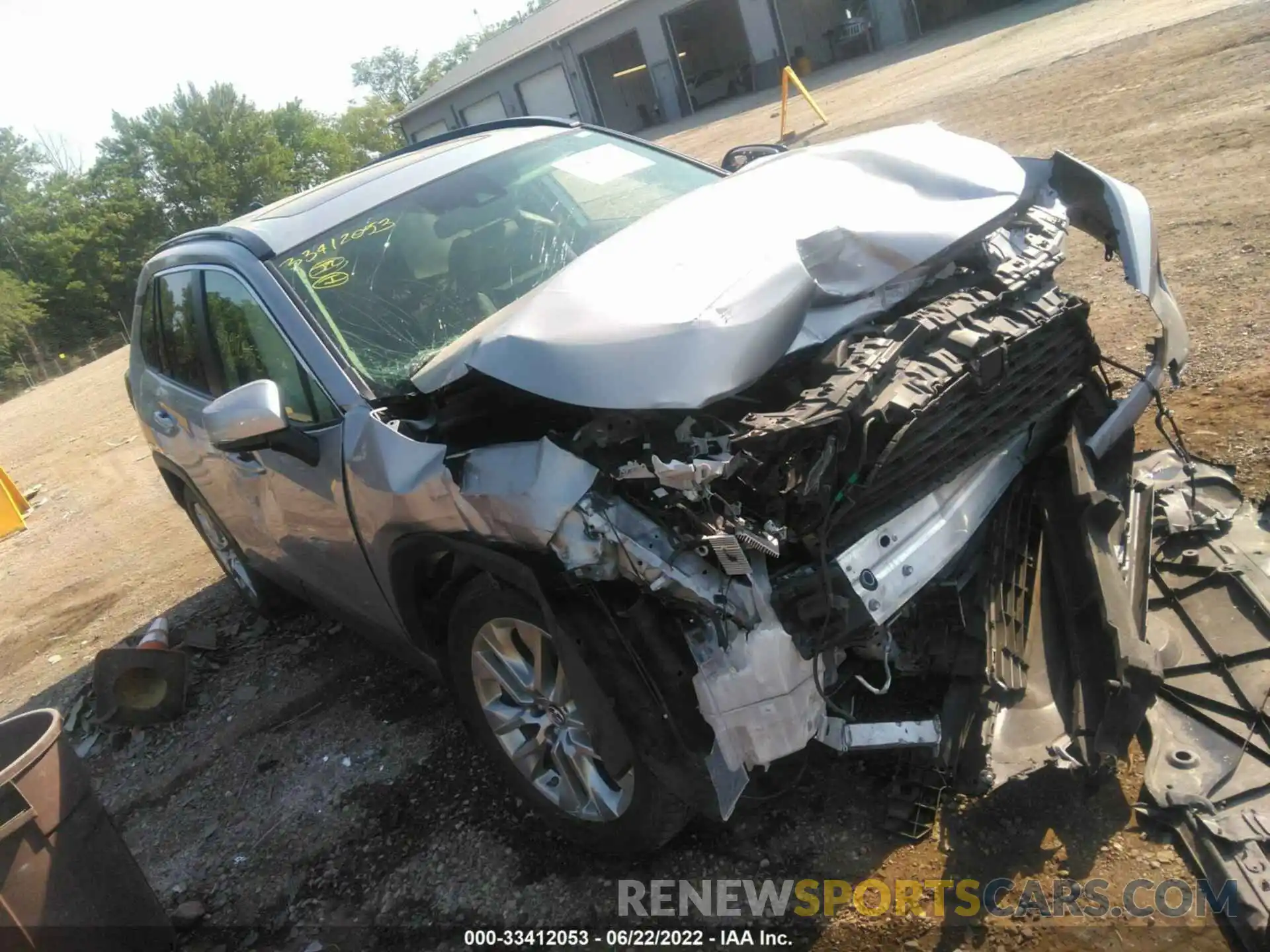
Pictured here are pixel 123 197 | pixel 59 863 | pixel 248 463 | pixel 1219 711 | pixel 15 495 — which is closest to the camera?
pixel 1219 711

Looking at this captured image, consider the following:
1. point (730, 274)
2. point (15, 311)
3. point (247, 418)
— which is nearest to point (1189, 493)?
point (730, 274)

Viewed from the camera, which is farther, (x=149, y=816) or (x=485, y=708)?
(x=149, y=816)

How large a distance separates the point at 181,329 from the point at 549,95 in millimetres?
28068

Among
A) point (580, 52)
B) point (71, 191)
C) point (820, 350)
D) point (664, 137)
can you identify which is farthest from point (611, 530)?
point (71, 191)

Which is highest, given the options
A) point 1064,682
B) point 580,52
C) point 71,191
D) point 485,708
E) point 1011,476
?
point 71,191

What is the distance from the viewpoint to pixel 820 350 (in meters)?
2.40

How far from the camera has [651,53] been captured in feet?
88.8

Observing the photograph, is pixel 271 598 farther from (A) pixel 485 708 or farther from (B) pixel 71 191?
(B) pixel 71 191

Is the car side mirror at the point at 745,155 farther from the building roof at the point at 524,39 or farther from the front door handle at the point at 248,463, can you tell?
the building roof at the point at 524,39

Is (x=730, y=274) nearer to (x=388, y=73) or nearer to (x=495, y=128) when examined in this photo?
(x=495, y=128)

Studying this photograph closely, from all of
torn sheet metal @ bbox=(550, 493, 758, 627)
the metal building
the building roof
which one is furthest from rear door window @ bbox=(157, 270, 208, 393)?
the building roof

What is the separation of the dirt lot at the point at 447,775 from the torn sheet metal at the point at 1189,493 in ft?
0.57

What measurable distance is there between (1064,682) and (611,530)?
1.46 m

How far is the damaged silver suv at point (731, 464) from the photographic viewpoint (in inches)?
82.6
